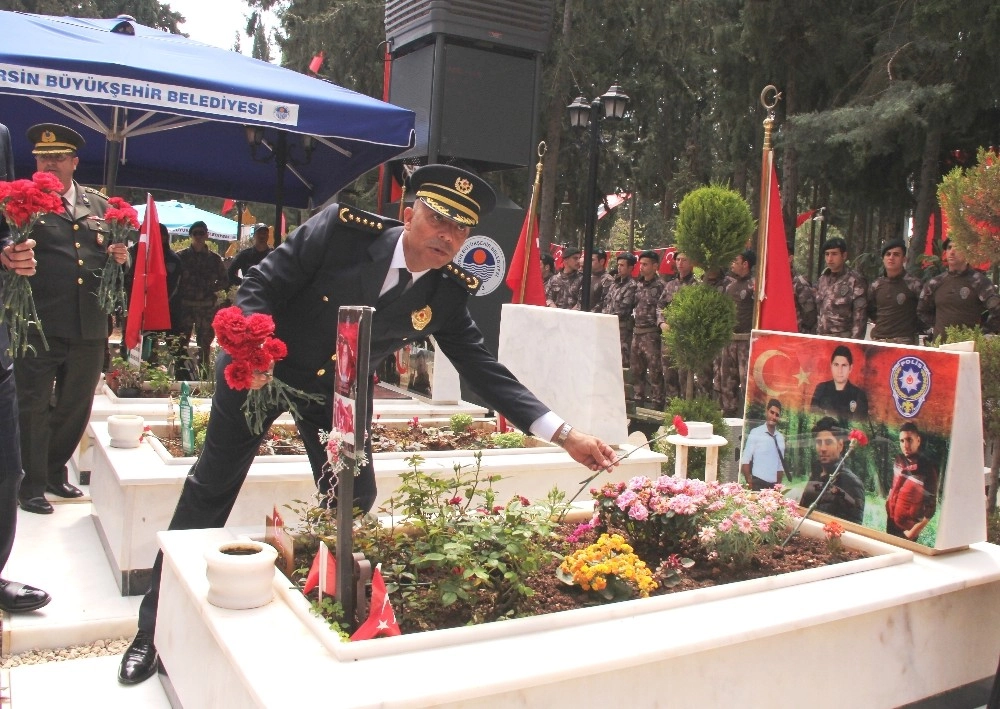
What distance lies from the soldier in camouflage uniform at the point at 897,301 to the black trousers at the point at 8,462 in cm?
864

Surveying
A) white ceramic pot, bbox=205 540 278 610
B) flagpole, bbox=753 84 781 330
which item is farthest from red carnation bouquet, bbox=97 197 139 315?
flagpole, bbox=753 84 781 330

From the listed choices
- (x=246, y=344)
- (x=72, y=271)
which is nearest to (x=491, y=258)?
(x=72, y=271)

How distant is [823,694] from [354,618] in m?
1.55

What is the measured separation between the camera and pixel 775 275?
557cm

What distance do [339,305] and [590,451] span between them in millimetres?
1014

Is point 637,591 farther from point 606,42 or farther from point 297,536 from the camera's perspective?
point 606,42

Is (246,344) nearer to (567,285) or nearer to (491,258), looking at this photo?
(491,258)

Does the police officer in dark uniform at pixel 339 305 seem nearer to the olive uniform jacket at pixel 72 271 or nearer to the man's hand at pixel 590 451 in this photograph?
the man's hand at pixel 590 451

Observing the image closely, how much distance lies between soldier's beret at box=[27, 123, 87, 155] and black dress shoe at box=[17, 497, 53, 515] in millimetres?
1930

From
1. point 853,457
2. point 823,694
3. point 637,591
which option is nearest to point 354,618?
point 637,591

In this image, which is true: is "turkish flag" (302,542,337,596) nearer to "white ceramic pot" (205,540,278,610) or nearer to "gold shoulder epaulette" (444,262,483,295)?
"white ceramic pot" (205,540,278,610)

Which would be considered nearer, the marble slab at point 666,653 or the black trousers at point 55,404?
the marble slab at point 666,653

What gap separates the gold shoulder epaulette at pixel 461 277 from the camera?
129 inches

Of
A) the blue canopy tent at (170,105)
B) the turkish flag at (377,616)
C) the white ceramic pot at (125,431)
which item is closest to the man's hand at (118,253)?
the blue canopy tent at (170,105)
